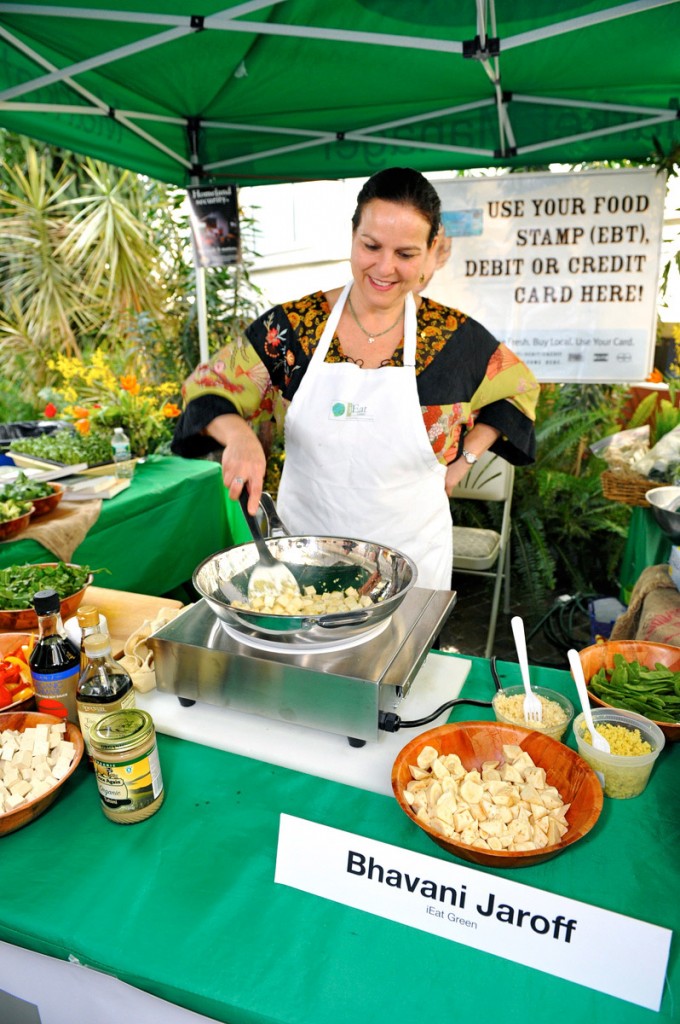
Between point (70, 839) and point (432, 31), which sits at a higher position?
point (432, 31)

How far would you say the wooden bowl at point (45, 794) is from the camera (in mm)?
975

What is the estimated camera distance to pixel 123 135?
299 centimetres

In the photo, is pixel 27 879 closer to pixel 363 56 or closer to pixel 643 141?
pixel 363 56

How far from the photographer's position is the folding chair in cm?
348

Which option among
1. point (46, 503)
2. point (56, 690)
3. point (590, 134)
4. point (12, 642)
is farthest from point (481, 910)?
point (590, 134)

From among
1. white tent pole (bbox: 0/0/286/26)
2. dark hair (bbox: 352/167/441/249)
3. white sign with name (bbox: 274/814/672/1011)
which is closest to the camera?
white sign with name (bbox: 274/814/672/1011)

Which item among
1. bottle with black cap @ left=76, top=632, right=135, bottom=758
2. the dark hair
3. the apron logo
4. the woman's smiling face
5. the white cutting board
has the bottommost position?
the white cutting board

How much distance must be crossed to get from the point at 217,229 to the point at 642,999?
3.65 meters

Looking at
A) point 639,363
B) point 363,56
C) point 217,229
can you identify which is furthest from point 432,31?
point 639,363

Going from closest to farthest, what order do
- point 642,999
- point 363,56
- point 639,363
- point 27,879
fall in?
point 642,999 → point 27,879 → point 363,56 → point 639,363

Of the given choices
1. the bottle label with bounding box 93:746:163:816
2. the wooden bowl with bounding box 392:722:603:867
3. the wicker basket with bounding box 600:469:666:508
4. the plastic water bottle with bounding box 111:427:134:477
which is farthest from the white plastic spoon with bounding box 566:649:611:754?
the plastic water bottle with bounding box 111:427:134:477

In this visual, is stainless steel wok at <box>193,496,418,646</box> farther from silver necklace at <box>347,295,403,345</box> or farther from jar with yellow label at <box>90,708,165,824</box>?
silver necklace at <box>347,295,403,345</box>

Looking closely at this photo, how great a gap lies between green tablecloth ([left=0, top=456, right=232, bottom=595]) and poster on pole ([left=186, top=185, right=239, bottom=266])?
3.84 ft

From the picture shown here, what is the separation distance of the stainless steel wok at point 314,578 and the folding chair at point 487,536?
2.13 meters
